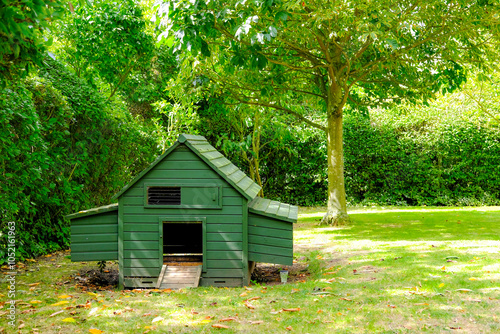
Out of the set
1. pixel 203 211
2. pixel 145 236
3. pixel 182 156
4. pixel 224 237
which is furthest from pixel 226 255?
pixel 182 156

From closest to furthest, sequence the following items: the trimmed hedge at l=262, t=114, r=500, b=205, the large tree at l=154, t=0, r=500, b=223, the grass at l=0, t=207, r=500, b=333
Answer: the grass at l=0, t=207, r=500, b=333 → the large tree at l=154, t=0, r=500, b=223 → the trimmed hedge at l=262, t=114, r=500, b=205

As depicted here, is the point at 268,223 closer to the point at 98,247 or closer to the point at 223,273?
the point at 223,273

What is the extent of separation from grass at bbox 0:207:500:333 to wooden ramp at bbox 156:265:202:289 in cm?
29

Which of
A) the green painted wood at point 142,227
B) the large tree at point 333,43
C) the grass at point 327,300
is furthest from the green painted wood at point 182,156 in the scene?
the large tree at point 333,43

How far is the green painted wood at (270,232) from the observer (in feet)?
20.1

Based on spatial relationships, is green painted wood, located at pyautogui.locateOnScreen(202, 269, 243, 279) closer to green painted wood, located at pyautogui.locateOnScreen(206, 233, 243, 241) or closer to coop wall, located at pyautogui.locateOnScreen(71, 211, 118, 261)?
green painted wood, located at pyautogui.locateOnScreen(206, 233, 243, 241)


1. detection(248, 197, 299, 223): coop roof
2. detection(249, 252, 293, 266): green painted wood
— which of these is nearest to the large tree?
detection(248, 197, 299, 223): coop roof

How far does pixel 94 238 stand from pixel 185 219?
135cm

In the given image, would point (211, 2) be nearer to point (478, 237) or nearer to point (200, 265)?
point (200, 265)

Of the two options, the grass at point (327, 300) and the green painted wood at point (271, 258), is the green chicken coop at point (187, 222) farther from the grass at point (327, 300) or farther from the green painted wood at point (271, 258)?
the grass at point (327, 300)

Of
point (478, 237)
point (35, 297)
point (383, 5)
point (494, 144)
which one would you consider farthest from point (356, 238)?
point (494, 144)

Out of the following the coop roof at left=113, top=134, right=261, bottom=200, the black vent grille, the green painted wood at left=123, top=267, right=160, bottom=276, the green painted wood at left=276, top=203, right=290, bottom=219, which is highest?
the coop roof at left=113, top=134, right=261, bottom=200

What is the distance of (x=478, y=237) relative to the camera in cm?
838

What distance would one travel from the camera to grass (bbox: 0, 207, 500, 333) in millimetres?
4004
